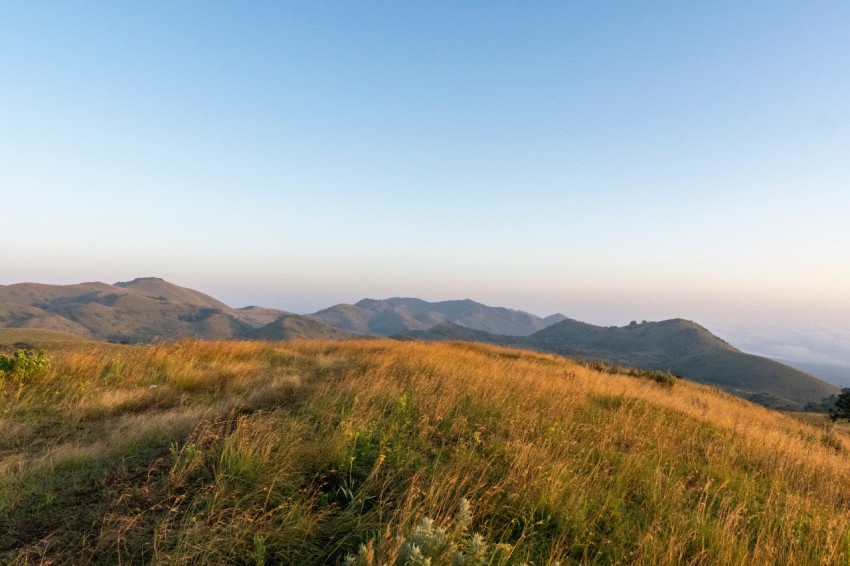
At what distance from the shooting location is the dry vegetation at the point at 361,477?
3201 millimetres

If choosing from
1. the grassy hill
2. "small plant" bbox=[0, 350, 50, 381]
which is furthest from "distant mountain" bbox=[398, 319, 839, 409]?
"small plant" bbox=[0, 350, 50, 381]

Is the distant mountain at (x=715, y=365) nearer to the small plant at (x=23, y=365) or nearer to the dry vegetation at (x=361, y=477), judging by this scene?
the dry vegetation at (x=361, y=477)

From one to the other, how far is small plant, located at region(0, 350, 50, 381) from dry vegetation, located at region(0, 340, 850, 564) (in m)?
0.23

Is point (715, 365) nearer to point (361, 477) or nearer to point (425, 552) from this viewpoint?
point (361, 477)

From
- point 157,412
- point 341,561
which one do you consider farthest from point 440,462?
point 157,412

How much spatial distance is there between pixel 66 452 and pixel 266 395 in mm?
2686

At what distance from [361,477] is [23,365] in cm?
697

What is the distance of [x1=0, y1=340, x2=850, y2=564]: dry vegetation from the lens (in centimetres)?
320

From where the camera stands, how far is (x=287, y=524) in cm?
323

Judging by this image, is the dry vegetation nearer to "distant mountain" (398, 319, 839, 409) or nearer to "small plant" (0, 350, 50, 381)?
"small plant" (0, 350, 50, 381)

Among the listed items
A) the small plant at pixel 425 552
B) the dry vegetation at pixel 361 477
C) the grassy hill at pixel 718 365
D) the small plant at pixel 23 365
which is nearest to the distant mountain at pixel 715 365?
the grassy hill at pixel 718 365

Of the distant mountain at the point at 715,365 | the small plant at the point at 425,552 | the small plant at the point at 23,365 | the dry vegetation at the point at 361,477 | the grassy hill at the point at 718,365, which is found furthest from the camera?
the grassy hill at the point at 718,365

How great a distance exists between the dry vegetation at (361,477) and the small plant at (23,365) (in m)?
0.23

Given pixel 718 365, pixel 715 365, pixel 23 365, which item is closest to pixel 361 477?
pixel 23 365
